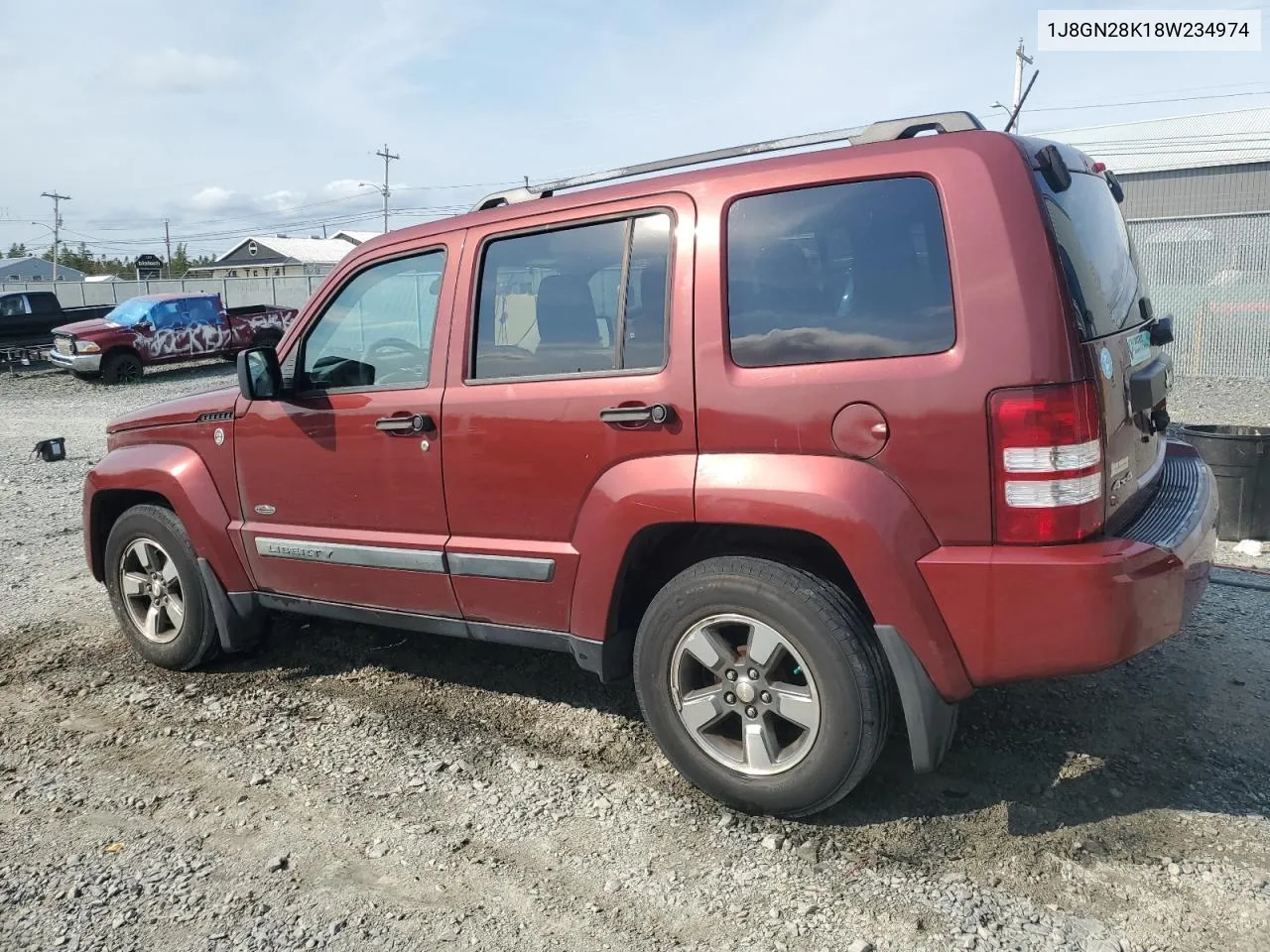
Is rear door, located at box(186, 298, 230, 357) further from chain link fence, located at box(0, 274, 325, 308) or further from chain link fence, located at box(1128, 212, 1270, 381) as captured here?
chain link fence, located at box(1128, 212, 1270, 381)

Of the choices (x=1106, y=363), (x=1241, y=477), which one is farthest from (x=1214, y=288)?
(x=1106, y=363)

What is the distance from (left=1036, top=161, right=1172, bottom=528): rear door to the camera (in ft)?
8.90

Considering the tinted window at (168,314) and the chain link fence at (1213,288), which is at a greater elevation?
the tinted window at (168,314)

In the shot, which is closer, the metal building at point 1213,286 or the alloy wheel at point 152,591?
the alloy wheel at point 152,591

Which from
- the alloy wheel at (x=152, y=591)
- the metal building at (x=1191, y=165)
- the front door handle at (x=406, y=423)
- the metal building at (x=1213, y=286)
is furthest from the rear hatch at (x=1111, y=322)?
the metal building at (x=1191, y=165)

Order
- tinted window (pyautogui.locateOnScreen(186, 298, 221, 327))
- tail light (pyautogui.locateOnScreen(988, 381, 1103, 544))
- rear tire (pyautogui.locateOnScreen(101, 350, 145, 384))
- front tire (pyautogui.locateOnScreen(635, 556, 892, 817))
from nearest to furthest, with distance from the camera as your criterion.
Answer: tail light (pyautogui.locateOnScreen(988, 381, 1103, 544))
front tire (pyautogui.locateOnScreen(635, 556, 892, 817))
rear tire (pyautogui.locateOnScreen(101, 350, 145, 384))
tinted window (pyautogui.locateOnScreen(186, 298, 221, 327))

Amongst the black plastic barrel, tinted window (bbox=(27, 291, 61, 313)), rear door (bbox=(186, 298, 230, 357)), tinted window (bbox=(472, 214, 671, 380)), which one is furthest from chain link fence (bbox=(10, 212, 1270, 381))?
tinted window (bbox=(27, 291, 61, 313))

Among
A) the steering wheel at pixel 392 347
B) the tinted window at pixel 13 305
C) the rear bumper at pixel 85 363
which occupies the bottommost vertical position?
the steering wheel at pixel 392 347

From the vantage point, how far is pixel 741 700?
3074 millimetres

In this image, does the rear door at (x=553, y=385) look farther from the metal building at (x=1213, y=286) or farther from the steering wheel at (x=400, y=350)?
the metal building at (x=1213, y=286)

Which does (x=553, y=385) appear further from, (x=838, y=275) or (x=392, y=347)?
(x=838, y=275)

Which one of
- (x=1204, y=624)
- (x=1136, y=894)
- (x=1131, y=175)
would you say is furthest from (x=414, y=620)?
(x=1131, y=175)

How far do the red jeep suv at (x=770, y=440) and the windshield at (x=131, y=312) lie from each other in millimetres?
18802

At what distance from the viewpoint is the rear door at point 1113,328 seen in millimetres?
2713
